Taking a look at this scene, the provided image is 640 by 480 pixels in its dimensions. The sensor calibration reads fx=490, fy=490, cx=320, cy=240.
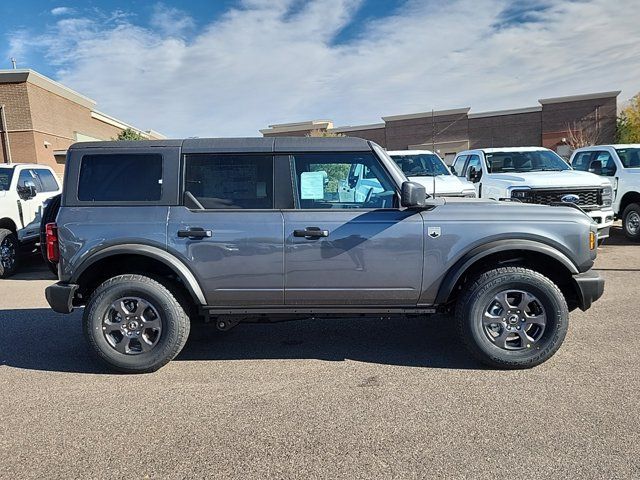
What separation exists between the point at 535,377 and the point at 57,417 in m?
3.63

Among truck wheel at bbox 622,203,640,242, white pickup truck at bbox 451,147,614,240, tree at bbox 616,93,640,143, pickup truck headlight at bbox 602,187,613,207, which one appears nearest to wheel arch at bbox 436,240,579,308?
white pickup truck at bbox 451,147,614,240

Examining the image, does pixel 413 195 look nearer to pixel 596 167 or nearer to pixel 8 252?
pixel 8 252

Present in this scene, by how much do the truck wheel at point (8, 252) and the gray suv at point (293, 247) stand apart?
5667mm

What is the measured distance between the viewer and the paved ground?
9.33 feet

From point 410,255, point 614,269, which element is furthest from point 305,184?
point 614,269

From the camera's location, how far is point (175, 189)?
4211 mm

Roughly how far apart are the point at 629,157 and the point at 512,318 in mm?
8675

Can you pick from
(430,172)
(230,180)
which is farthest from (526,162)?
(230,180)

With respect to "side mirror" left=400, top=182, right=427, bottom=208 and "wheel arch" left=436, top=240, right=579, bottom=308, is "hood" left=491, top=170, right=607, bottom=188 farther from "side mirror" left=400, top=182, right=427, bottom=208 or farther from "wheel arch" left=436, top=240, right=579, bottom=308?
"side mirror" left=400, top=182, right=427, bottom=208

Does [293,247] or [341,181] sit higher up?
[341,181]

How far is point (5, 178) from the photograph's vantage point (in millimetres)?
9383

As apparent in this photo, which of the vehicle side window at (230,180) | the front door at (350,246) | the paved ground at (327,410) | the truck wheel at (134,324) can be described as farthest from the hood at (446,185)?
the truck wheel at (134,324)

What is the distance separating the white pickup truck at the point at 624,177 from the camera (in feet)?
33.3

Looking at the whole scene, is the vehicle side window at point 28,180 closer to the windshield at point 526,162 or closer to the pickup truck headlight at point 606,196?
the windshield at point 526,162
